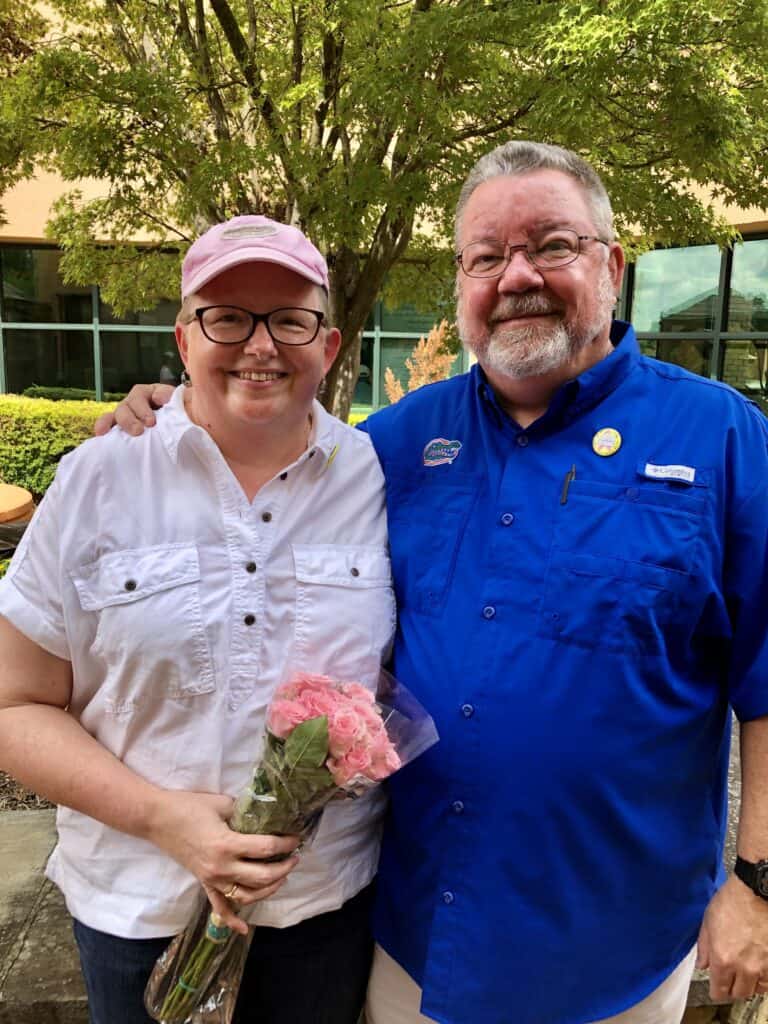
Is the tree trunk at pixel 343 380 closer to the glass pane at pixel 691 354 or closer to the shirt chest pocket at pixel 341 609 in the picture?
the shirt chest pocket at pixel 341 609

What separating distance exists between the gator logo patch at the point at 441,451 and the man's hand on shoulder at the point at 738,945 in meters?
1.22

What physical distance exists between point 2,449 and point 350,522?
1156 centimetres

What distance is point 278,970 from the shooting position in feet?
6.25

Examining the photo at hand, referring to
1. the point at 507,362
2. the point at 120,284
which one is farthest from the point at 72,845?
the point at 120,284

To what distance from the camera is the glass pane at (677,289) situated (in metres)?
12.9

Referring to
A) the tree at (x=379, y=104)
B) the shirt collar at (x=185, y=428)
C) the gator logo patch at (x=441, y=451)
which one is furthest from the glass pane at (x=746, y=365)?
the shirt collar at (x=185, y=428)

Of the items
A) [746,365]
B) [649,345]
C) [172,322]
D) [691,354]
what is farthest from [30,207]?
[746,365]

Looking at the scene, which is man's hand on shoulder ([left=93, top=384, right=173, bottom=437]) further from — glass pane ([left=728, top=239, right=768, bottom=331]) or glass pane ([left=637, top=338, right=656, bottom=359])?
glass pane ([left=637, top=338, right=656, bottom=359])

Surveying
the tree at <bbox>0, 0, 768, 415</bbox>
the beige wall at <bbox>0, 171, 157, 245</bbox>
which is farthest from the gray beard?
the beige wall at <bbox>0, 171, 157, 245</bbox>

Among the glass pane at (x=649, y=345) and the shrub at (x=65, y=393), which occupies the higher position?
the glass pane at (x=649, y=345)

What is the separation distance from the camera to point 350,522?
202 centimetres

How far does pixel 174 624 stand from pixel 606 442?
44.2 inches

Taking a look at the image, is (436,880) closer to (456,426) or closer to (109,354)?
(456,426)

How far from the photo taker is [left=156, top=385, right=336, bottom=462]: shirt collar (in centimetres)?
183
